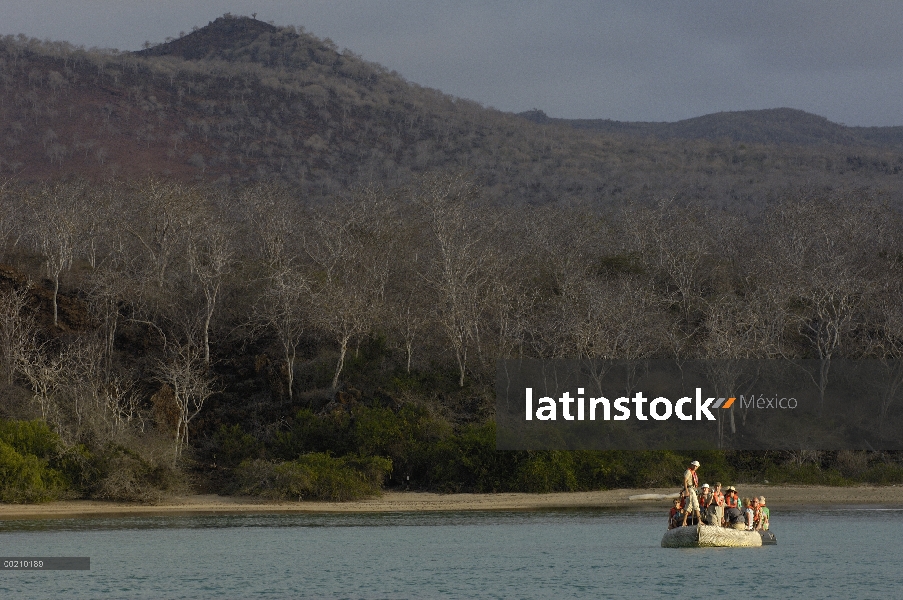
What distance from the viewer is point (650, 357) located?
53.1 metres

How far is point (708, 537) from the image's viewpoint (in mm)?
27844

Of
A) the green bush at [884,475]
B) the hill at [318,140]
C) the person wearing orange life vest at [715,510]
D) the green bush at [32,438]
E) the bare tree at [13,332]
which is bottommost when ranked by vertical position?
the green bush at [884,475]

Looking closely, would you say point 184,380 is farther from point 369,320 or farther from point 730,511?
point 730,511

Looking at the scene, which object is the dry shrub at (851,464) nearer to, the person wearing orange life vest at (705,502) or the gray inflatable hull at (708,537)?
the gray inflatable hull at (708,537)

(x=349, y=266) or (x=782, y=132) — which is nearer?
(x=349, y=266)

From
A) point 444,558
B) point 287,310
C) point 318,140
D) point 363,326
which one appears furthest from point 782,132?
point 444,558

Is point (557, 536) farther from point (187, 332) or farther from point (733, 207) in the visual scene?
point (733, 207)

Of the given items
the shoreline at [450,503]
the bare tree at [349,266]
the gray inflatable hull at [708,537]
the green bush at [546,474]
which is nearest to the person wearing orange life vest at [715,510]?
the gray inflatable hull at [708,537]

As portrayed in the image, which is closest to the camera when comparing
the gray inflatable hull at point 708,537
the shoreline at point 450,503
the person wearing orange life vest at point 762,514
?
the gray inflatable hull at point 708,537

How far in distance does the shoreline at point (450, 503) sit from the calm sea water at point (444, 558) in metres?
2.09

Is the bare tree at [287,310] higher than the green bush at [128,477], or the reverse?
the bare tree at [287,310]

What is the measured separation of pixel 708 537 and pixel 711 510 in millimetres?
691

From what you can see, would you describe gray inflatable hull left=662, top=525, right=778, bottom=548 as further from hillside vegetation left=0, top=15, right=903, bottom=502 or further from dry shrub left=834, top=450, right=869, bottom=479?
dry shrub left=834, top=450, right=869, bottom=479

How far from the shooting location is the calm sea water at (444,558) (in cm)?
2378
